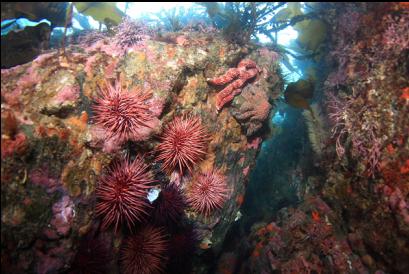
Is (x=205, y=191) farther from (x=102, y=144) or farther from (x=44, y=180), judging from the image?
(x=44, y=180)

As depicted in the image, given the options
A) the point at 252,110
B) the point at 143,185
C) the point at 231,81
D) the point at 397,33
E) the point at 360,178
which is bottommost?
the point at 360,178

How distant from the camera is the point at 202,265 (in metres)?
6.37

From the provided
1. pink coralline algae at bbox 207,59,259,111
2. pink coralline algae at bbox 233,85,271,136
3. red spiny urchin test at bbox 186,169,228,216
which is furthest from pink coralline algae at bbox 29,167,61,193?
pink coralline algae at bbox 233,85,271,136

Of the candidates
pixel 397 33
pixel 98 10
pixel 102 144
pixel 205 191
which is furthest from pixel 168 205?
pixel 397 33

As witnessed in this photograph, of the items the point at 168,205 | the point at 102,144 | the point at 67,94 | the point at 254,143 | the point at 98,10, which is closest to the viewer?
the point at 67,94

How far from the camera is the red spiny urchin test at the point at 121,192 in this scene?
366 centimetres

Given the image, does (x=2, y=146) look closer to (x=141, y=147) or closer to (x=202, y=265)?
(x=141, y=147)

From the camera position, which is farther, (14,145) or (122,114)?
(122,114)

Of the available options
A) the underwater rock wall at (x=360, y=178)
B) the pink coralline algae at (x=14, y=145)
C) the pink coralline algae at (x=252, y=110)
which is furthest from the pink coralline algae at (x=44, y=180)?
the underwater rock wall at (x=360, y=178)

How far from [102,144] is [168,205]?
144 cm

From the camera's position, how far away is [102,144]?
381 cm

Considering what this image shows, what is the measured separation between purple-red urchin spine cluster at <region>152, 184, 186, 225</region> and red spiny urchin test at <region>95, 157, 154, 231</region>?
595mm

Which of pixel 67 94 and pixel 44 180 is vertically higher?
pixel 67 94

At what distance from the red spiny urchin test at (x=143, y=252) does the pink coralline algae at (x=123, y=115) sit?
1.48 m
